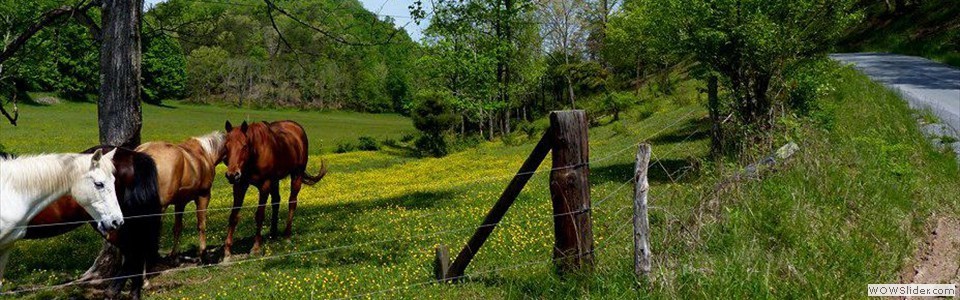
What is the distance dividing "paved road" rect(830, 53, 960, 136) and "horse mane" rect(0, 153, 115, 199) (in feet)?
44.4

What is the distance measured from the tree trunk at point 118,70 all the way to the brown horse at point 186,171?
0.53 m

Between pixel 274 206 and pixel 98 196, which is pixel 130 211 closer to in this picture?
pixel 98 196

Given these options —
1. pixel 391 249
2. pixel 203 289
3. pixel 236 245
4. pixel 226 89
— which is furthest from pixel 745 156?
pixel 226 89

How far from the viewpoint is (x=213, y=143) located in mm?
9875

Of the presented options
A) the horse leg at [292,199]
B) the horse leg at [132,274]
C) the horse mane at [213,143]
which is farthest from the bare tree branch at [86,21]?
the horse leg at [292,199]

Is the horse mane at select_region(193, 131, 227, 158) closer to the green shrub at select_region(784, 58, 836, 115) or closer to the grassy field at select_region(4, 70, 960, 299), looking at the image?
the grassy field at select_region(4, 70, 960, 299)

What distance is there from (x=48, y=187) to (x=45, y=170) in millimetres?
182

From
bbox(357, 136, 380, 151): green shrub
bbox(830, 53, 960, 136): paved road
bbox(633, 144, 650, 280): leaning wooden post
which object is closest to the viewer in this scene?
bbox(633, 144, 650, 280): leaning wooden post

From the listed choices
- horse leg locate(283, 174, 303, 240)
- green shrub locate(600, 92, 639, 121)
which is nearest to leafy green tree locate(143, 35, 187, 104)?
green shrub locate(600, 92, 639, 121)

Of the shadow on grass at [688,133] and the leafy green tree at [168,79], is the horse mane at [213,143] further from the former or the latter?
the leafy green tree at [168,79]

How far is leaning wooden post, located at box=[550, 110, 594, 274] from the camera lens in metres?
5.18

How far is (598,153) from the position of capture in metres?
22.7

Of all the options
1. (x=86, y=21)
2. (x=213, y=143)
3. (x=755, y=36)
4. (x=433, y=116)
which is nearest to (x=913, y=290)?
(x=755, y=36)

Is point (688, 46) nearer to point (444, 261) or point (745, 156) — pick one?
point (745, 156)
